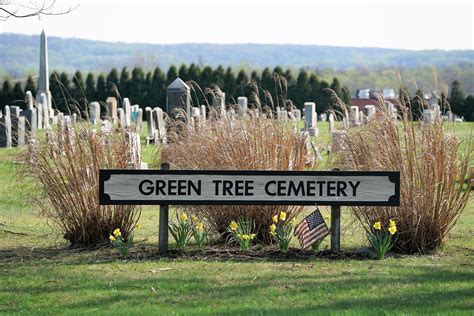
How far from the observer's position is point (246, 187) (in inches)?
390

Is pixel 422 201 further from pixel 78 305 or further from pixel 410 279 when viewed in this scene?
pixel 78 305

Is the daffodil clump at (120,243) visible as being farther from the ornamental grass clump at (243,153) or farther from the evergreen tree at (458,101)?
the evergreen tree at (458,101)

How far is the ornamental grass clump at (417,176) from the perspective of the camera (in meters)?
10.2

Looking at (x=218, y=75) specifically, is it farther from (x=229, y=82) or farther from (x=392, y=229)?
(x=392, y=229)

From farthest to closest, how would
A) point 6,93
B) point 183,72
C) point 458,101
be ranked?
point 183,72 → point 6,93 → point 458,101

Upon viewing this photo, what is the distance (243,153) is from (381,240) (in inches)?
74.9

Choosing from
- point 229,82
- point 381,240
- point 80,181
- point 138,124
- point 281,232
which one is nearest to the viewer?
point 381,240

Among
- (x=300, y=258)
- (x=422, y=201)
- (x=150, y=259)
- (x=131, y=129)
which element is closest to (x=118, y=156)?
(x=131, y=129)

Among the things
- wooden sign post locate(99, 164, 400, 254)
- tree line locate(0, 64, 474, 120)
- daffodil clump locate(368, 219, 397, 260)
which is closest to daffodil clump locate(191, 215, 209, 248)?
wooden sign post locate(99, 164, 400, 254)

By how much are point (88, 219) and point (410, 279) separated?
3.63 metres

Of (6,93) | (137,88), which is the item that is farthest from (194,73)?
(6,93)

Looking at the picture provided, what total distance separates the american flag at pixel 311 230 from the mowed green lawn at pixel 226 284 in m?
0.35

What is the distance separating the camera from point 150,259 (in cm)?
980

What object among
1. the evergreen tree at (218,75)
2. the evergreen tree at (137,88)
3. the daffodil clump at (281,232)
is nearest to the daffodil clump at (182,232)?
the daffodil clump at (281,232)
